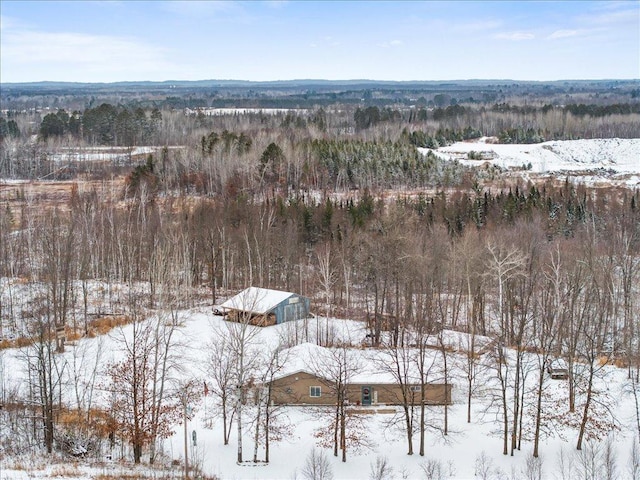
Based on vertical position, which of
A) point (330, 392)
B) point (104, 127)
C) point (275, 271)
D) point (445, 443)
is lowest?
point (445, 443)

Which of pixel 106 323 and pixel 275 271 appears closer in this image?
pixel 106 323

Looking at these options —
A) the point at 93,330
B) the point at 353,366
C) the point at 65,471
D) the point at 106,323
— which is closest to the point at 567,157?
the point at 106,323

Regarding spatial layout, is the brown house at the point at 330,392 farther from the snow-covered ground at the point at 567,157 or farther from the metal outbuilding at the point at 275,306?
the snow-covered ground at the point at 567,157

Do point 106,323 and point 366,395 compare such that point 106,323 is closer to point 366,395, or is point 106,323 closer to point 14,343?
point 14,343

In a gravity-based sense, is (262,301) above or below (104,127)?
below

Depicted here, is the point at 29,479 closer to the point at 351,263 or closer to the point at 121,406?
the point at 121,406

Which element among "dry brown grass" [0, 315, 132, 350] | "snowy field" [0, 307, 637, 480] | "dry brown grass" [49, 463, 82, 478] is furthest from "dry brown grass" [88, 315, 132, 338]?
"dry brown grass" [49, 463, 82, 478]

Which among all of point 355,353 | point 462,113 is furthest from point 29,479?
point 462,113
